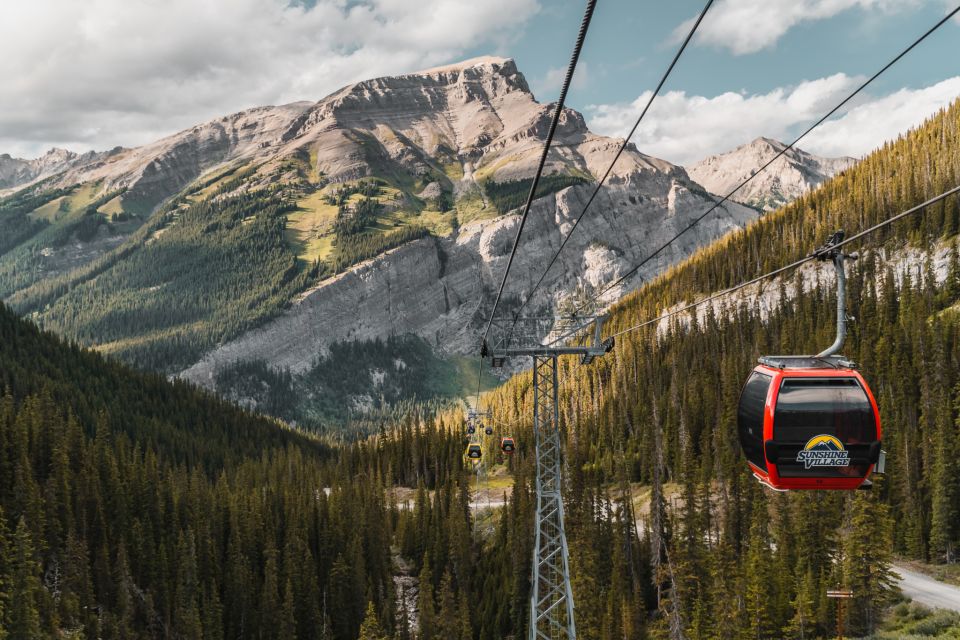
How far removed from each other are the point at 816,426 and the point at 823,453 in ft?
2.48

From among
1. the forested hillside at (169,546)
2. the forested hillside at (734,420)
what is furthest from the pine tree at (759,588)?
the forested hillside at (169,546)

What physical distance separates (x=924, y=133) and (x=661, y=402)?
9249 centimetres

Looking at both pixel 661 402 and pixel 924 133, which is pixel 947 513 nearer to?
pixel 661 402

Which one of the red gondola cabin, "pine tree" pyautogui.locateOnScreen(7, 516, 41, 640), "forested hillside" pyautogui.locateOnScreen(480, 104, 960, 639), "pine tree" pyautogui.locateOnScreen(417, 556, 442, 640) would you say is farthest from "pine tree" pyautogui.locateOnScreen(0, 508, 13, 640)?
the red gondola cabin

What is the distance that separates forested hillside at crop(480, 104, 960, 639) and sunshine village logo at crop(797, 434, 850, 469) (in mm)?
50273

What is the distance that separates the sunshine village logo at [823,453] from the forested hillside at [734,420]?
50.3 metres

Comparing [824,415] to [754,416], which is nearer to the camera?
[824,415]

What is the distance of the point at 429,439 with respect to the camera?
5689 inches

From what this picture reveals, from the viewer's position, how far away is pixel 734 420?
359 feet

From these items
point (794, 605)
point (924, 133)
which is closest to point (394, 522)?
point (794, 605)

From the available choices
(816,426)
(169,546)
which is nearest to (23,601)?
(169,546)

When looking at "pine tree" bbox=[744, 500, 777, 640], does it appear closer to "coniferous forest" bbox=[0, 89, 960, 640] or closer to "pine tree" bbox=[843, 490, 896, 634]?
"coniferous forest" bbox=[0, 89, 960, 640]

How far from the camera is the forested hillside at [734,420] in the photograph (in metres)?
65.9

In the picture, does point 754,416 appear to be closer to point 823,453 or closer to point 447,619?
point 823,453
